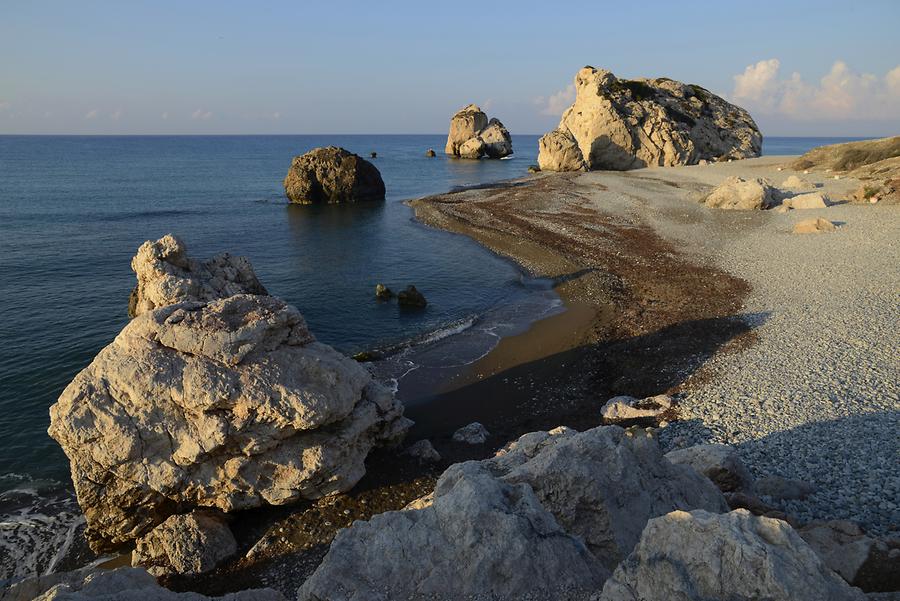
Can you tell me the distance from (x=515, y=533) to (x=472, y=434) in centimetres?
1236

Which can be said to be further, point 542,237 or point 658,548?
point 542,237

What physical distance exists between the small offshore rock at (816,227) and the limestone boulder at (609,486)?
41689mm


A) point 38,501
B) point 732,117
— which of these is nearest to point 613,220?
point 38,501

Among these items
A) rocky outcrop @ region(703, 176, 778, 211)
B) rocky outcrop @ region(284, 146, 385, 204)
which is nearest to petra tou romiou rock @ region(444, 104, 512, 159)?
rocky outcrop @ region(284, 146, 385, 204)

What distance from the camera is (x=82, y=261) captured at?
151 ft

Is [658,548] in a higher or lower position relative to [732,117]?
lower

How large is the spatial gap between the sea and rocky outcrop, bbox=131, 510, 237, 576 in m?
3.16

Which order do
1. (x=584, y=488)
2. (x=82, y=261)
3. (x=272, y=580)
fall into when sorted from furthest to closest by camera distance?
1. (x=82, y=261)
2. (x=272, y=580)
3. (x=584, y=488)

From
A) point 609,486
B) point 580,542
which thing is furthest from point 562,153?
point 580,542

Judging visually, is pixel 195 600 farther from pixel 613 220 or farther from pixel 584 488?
pixel 613 220

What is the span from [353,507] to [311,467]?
1.90m

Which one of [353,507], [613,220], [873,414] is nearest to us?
[353,507]

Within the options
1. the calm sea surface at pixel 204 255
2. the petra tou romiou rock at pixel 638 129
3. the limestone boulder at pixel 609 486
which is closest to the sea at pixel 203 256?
the calm sea surface at pixel 204 255

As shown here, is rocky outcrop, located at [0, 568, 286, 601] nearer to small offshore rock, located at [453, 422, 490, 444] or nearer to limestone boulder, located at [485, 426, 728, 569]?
limestone boulder, located at [485, 426, 728, 569]
